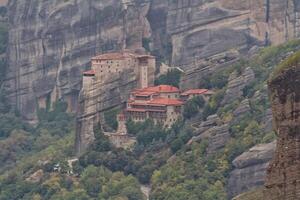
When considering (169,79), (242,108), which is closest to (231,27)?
(169,79)

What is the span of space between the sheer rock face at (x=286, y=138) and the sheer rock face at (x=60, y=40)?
88324 millimetres

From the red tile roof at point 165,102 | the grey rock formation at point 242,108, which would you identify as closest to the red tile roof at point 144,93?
the red tile roof at point 165,102

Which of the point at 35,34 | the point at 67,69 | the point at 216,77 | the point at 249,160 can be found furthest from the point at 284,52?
the point at 35,34

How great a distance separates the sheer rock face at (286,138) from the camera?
48.2 ft

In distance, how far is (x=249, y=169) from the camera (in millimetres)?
68562

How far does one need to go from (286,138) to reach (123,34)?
9106cm

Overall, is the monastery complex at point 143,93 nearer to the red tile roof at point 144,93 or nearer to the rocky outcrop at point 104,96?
the red tile roof at point 144,93

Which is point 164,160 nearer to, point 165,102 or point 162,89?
point 165,102

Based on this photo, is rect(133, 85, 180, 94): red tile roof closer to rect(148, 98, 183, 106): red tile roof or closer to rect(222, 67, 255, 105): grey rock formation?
rect(148, 98, 183, 106): red tile roof

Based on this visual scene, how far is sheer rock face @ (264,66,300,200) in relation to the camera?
14.7 meters

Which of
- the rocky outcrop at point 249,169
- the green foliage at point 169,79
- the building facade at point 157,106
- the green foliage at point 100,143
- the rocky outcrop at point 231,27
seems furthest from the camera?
the rocky outcrop at point 231,27

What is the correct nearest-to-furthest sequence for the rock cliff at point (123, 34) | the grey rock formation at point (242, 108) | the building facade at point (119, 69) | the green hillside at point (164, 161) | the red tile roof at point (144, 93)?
1. the green hillside at point (164, 161)
2. the grey rock formation at point (242, 108)
3. the red tile roof at point (144, 93)
4. the building facade at point (119, 69)
5. the rock cliff at point (123, 34)

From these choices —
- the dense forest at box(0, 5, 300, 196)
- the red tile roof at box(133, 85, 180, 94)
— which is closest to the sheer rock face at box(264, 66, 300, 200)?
the dense forest at box(0, 5, 300, 196)

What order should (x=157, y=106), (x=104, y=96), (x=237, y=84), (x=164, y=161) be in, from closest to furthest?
(x=164, y=161)
(x=237, y=84)
(x=157, y=106)
(x=104, y=96)
